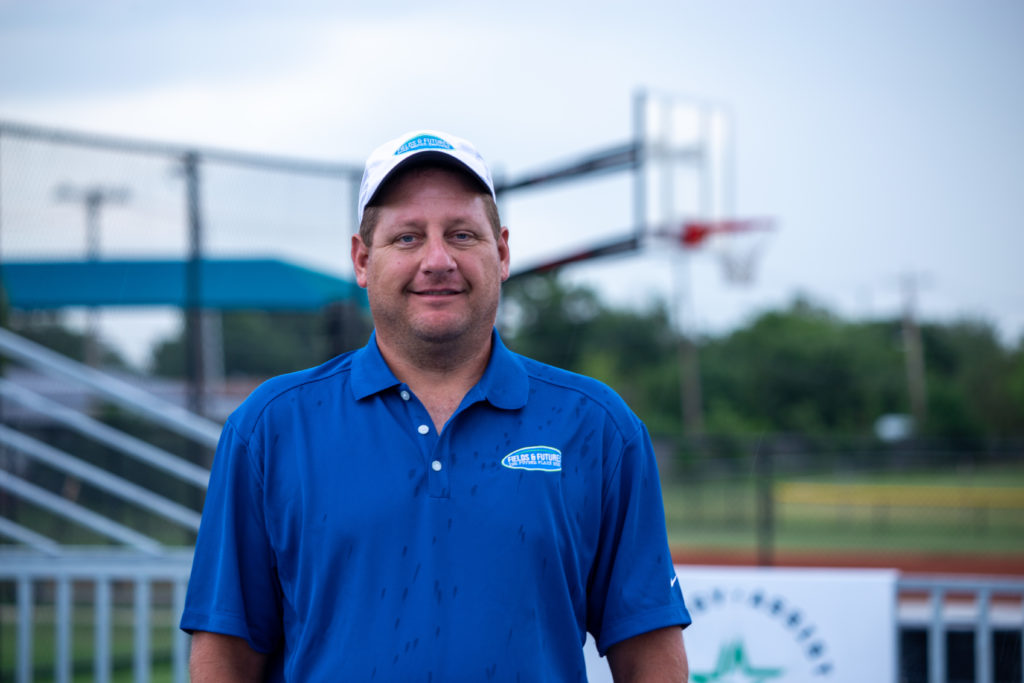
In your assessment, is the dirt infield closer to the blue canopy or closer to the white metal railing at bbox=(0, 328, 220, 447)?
the blue canopy

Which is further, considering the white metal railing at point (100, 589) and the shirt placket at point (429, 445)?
the white metal railing at point (100, 589)

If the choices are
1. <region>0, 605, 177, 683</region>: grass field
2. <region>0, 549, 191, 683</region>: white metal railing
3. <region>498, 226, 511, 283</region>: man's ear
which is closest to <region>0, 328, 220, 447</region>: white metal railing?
<region>0, 549, 191, 683</region>: white metal railing

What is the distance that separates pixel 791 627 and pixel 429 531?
11.9 feet

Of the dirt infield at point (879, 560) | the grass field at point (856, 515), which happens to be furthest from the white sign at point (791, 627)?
the grass field at point (856, 515)

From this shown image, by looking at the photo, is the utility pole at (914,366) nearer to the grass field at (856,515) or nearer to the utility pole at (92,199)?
the grass field at (856,515)

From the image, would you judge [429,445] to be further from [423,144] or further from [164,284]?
[164,284]

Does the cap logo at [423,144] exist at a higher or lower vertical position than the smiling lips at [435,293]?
higher

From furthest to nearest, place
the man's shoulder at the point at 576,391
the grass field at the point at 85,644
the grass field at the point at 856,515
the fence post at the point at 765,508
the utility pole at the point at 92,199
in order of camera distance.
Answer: the grass field at the point at 856,515 < the fence post at the point at 765,508 < the utility pole at the point at 92,199 < the grass field at the point at 85,644 < the man's shoulder at the point at 576,391

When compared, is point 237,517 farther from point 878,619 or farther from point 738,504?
point 738,504

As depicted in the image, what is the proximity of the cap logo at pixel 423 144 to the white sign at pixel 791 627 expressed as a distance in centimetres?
361

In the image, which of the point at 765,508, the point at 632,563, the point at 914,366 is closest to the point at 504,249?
the point at 632,563

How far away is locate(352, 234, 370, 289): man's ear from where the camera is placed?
2.03m

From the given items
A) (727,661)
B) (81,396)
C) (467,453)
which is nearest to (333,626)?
(467,453)

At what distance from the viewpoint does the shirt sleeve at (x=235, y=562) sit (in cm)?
187
